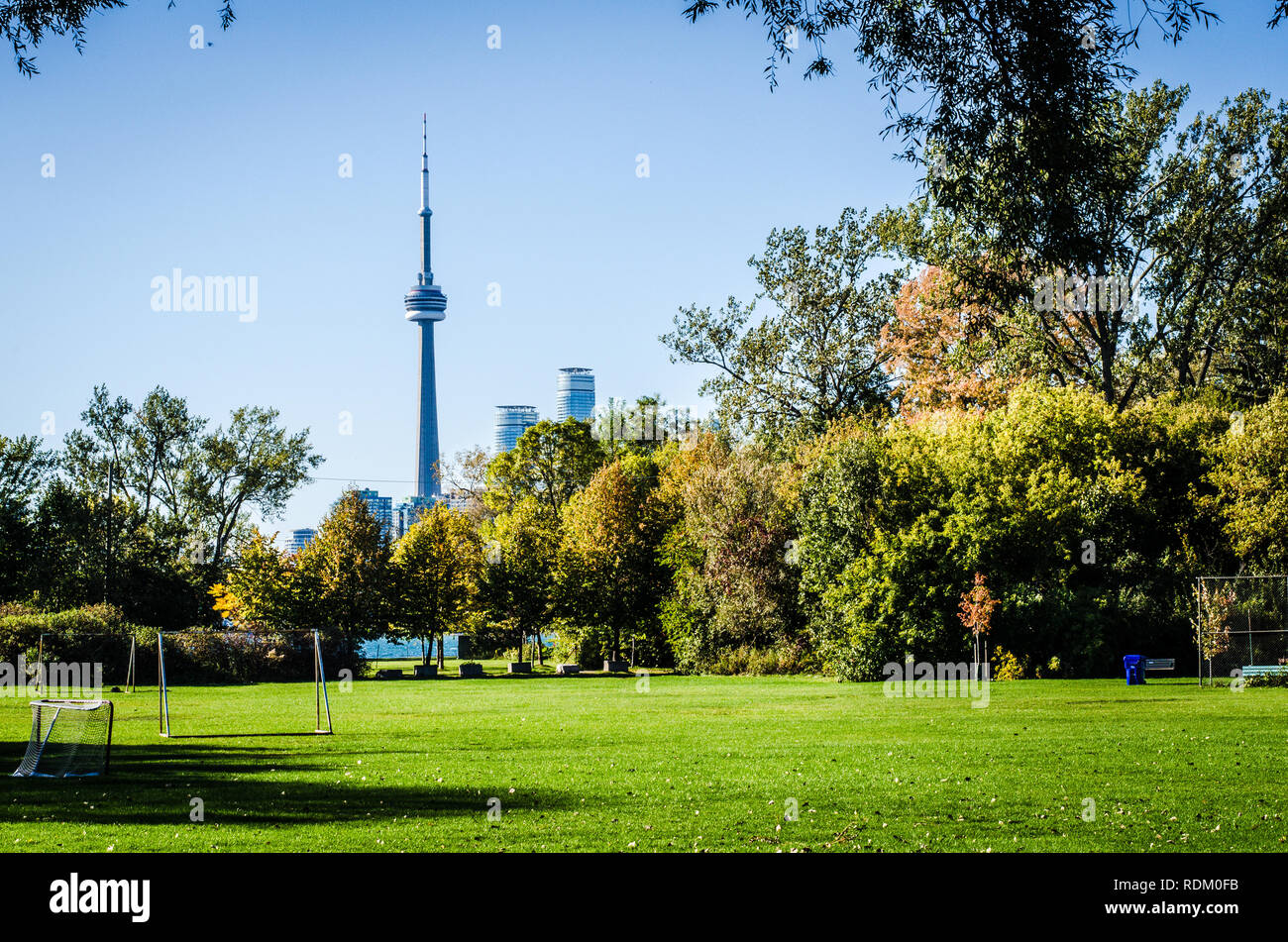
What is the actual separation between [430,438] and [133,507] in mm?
120827

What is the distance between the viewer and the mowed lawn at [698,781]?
38.1ft

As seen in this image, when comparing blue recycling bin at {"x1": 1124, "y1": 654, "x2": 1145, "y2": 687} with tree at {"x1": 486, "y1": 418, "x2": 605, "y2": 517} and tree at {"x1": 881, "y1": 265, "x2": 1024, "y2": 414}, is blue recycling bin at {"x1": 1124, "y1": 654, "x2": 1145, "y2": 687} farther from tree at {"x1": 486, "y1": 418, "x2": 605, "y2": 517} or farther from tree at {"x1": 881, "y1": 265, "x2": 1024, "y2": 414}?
tree at {"x1": 486, "y1": 418, "x2": 605, "y2": 517}

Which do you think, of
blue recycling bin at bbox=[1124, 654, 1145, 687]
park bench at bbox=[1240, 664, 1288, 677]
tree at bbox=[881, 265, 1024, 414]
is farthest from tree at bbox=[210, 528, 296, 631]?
park bench at bbox=[1240, 664, 1288, 677]

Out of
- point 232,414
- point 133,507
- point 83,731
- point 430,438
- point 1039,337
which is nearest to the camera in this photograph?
point 83,731

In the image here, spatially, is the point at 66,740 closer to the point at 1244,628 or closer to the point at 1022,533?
the point at 1244,628

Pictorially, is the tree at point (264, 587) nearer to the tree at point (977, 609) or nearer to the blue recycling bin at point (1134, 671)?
the tree at point (977, 609)

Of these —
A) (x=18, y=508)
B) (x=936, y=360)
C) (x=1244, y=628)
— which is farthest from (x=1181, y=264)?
(x=18, y=508)

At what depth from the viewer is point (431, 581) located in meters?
54.2

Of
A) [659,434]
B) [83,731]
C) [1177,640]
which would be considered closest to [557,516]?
[659,434]

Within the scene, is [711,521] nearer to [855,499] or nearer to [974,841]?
[855,499]

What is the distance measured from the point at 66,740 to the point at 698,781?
368 inches

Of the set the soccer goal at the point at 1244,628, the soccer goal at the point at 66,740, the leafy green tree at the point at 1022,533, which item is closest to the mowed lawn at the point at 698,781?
the soccer goal at the point at 66,740

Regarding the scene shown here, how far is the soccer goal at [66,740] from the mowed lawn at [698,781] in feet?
1.64

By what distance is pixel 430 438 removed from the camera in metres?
185
